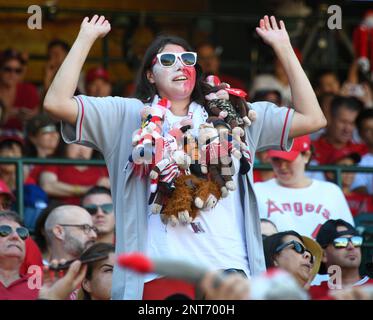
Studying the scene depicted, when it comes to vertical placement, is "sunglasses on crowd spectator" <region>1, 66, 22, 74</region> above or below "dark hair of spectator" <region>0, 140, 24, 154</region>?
above

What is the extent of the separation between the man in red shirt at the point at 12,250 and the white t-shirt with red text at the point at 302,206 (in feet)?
5.44

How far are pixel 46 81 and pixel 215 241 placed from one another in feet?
16.5

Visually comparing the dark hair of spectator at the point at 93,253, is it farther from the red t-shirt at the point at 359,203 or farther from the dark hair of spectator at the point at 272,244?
the red t-shirt at the point at 359,203

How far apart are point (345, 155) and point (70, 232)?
2972 mm

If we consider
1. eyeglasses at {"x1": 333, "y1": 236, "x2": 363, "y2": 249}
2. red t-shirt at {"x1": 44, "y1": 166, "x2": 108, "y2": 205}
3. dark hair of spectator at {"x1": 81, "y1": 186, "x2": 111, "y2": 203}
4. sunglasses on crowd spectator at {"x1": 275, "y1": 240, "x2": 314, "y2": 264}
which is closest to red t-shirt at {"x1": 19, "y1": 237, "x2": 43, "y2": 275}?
dark hair of spectator at {"x1": 81, "y1": 186, "x2": 111, "y2": 203}

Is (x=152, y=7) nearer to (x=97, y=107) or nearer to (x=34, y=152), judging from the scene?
(x=34, y=152)

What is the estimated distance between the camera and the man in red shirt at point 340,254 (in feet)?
22.7

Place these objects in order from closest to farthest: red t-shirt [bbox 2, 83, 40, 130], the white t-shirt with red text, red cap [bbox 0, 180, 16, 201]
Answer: the white t-shirt with red text → red cap [bbox 0, 180, 16, 201] → red t-shirt [bbox 2, 83, 40, 130]

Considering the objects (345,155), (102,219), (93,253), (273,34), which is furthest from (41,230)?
(345,155)

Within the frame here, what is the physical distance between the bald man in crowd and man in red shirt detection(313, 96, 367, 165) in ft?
9.64

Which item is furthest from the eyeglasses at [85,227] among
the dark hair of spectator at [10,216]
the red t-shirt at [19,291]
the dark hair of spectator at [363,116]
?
the dark hair of spectator at [363,116]

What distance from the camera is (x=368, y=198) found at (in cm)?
871

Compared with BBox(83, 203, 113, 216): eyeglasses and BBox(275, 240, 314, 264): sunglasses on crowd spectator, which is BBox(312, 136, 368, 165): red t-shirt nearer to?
BBox(83, 203, 113, 216): eyeglasses

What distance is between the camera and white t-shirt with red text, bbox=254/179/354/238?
7520 millimetres
